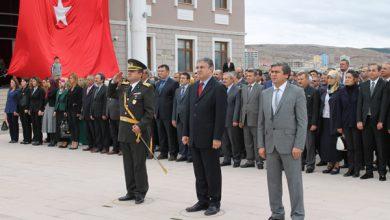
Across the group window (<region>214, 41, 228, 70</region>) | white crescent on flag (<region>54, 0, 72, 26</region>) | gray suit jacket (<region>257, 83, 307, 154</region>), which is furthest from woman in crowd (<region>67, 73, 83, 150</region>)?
window (<region>214, 41, 228, 70</region>)

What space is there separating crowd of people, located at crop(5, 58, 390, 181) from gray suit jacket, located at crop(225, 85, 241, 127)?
0.02 metres

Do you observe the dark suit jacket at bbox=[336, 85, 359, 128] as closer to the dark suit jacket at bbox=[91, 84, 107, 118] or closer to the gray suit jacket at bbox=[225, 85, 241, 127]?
the gray suit jacket at bbox=[225, 85, 241, 127]

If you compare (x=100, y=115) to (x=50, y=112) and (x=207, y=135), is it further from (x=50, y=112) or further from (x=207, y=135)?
(x=207, y=135)

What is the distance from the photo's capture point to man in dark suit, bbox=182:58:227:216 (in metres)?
6.84

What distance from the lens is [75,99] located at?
45.2ft

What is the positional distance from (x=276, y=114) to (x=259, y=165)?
4464 millimetres

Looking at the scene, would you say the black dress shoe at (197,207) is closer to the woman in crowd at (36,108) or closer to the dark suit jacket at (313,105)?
the dark suit jacket at (313,105)

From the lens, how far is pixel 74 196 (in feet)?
26.4

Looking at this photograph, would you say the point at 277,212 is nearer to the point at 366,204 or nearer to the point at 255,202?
the point at 255,202

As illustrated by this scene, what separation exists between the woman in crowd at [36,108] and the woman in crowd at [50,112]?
0.14 meters

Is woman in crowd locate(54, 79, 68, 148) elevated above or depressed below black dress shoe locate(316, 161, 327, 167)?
above

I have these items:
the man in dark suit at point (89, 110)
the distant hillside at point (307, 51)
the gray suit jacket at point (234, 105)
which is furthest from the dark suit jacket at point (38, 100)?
the distant hillside at point (307, 51)

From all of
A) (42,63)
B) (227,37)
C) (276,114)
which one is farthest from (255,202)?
(227,37)

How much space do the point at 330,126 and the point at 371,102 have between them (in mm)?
1086
